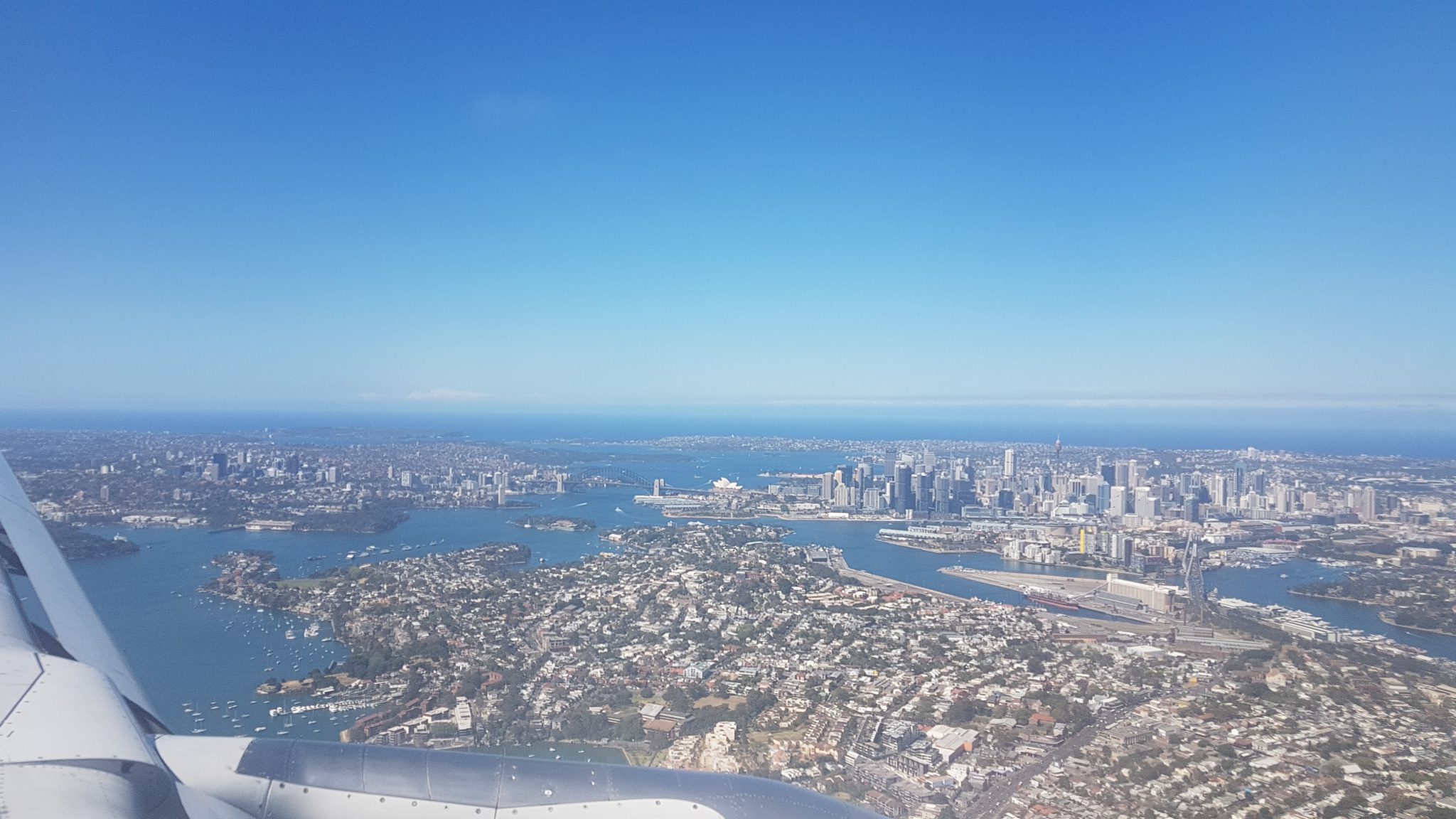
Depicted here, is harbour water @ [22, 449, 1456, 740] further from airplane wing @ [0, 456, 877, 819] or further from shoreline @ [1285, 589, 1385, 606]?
airplane wing @ [0, 456, 877, 819]

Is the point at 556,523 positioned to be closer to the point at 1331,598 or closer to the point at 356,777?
the point at 1331,598

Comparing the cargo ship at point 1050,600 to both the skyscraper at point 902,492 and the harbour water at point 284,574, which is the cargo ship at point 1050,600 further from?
the skyscraper at point 902,492

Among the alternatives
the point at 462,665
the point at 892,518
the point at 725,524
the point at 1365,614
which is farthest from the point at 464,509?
the point at 1365,614

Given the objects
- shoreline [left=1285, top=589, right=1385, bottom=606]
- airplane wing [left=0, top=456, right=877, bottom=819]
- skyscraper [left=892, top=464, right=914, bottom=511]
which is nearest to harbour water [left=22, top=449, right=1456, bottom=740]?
shoreline [left=1285, top=589, right=1385, bottom=606]

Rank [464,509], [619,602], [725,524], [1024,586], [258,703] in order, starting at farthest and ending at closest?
1. [464,509]
2. [725,524]
3. [1024,586]
4. [619,602]
5. [258,703]

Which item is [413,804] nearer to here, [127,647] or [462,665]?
[462,665]

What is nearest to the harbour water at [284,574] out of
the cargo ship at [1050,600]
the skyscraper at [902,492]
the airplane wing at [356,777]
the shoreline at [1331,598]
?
the shoreline at [1331,598]

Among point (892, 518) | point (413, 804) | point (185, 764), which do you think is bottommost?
point (892, 518)
